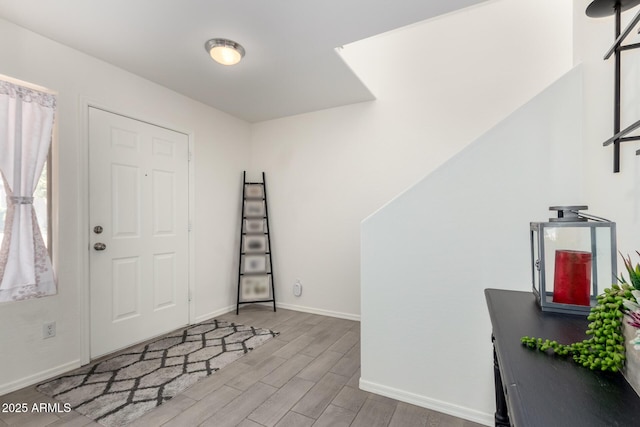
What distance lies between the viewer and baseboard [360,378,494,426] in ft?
5.53

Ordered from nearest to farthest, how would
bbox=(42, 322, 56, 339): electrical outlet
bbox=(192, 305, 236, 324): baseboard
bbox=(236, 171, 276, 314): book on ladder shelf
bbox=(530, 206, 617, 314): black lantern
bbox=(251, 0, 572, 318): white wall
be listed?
bbox=(530, 206, 617, 314): black lantern, bbox=(42, 322, 56, 339): electrical outlet, bbox=(251, 0, 572, 318): white wall, bbox=(192, 305, 236, 324): baseboard, bbox=(236, 171, 276, 314): book on ladder shelf

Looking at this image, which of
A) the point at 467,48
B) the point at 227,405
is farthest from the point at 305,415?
the point at 467,48

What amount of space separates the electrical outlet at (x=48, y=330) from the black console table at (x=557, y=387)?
2892 mm

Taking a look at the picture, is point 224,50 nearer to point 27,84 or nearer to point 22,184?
point 27,84

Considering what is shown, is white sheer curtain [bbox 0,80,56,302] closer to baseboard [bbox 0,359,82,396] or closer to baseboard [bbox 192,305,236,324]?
baseboard [bbox 0,359,82,396]

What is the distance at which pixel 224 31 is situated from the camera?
2.13 metres

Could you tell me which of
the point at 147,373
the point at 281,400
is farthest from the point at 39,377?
the point at 281,400

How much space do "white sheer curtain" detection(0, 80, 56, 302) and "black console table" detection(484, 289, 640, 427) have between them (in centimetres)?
283

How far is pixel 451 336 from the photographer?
1753mm

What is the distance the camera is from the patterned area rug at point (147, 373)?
6.11 ft

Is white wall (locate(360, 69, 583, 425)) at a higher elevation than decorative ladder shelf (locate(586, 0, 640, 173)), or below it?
below

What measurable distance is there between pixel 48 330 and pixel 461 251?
9.66ft

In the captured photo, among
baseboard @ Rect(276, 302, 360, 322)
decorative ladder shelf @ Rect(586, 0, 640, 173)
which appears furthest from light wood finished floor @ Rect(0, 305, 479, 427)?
decorative ladder shelf @ Rect(586, 0, 640, 173)

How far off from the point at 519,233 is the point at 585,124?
63cm
